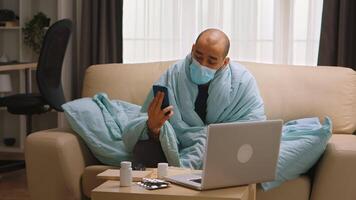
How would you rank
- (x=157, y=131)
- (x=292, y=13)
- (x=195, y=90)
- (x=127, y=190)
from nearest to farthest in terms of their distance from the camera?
(x=127, y=190) → (x=157, y=131) → (x=195, y=90) → (x=292, y=13)

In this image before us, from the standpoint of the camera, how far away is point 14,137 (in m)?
5.42

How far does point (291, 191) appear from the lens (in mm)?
2756

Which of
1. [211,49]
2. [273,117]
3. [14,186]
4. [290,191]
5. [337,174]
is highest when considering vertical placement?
[211,49]

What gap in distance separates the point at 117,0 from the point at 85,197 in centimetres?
208

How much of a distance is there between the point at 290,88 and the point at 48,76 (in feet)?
6.23

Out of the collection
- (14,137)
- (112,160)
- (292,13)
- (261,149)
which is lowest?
(14,137)

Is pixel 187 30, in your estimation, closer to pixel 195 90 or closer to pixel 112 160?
pixel 195 90

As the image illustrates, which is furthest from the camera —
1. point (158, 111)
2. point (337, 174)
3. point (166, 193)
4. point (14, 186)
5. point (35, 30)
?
point (35, 30)

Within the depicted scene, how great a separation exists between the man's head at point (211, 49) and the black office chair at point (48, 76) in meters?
1.64

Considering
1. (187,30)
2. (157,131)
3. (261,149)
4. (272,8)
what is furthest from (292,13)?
(261,149)

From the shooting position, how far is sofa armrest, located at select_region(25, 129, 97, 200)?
9.17ft

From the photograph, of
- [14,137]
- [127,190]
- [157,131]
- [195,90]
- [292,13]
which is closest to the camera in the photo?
[127,190]

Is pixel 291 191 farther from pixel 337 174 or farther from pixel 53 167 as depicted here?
pixel 53 167

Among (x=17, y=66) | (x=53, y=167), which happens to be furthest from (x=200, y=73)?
(x=17, y=66)
